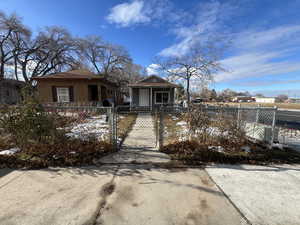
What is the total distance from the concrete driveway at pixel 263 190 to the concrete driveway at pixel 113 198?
0.72 ft

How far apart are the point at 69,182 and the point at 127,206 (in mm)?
1278

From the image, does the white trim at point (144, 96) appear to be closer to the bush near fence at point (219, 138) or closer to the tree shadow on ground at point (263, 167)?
the bush near fence at point (219, 138)

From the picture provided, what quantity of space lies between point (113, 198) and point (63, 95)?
494 inches

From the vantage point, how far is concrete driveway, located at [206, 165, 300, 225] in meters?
1.84

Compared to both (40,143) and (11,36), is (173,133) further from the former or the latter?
(11,36)

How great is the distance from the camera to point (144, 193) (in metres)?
2.23

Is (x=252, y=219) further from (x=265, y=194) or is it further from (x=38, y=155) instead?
(x=38, y=155)

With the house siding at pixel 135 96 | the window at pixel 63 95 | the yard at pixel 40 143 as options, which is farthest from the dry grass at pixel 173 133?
the window at pixel 63 95

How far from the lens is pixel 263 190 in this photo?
7.66ft

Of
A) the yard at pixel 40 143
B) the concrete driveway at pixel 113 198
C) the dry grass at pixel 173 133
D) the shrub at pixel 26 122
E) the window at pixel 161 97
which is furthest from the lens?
the window at pixel 161 97

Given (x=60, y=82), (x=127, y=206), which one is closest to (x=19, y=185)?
(x=127, y=206)

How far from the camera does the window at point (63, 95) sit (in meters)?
12.0

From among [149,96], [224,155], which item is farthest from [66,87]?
[224,155]

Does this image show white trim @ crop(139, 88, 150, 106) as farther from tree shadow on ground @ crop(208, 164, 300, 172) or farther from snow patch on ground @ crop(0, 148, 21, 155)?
tree shadow on ground @ crop(208, 164, 300, 172)
